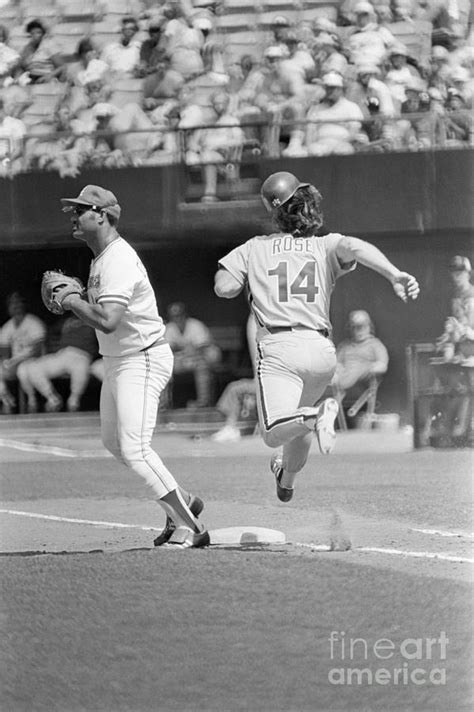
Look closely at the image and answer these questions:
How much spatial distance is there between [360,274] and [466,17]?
253cm

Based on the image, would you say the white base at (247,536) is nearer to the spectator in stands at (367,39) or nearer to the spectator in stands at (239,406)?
the spectator in stands at (239,406)

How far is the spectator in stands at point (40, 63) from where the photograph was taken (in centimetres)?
1253

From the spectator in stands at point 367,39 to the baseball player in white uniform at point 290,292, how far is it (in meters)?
6.38

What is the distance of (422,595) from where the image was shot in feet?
14.9

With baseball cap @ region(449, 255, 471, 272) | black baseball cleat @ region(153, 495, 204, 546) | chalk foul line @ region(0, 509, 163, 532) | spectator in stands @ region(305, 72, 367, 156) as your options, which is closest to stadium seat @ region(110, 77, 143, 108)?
spectator in stands @ region(305, 72, 367, 156)

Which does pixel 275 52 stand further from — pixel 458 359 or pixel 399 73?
pixel 458 359

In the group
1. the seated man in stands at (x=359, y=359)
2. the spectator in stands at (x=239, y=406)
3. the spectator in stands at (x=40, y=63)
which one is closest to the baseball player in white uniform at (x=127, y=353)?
the spectator in stands at (x=239, y=406)

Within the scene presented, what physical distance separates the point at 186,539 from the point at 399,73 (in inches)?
287

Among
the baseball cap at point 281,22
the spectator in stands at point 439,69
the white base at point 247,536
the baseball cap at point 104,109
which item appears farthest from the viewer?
the baseball cap at point 104,109

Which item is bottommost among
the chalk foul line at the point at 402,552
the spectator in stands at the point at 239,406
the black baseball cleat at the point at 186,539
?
the spectator in stands at the point at 239,406

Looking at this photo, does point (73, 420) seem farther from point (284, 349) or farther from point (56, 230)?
point (284, 349)

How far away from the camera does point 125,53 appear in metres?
12.2

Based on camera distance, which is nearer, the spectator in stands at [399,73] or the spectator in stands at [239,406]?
the spectator in stands at [239,406]

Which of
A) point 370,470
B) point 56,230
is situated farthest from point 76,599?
point 56,230
